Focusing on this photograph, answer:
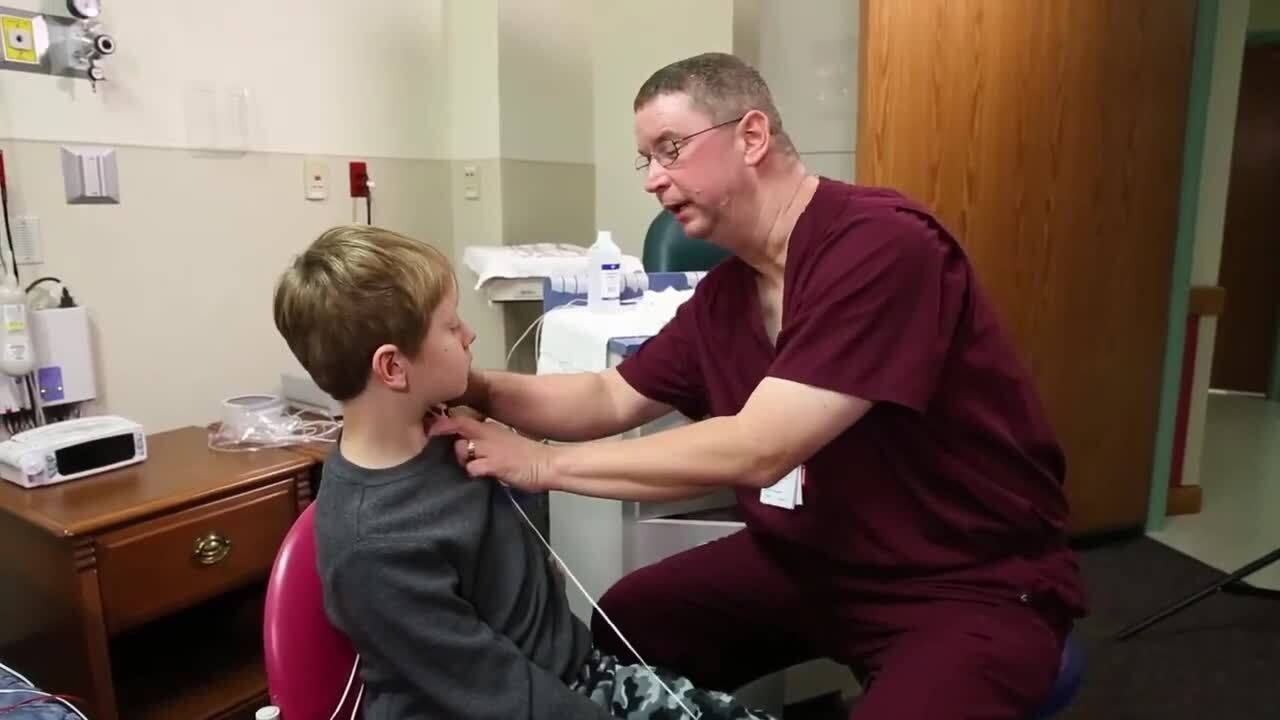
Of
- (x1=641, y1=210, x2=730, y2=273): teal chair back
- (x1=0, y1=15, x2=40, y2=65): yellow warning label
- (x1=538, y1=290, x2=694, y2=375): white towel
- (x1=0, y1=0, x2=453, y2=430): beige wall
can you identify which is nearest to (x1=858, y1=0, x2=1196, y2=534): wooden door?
(x1=641, y1=210, x2=730, y2=273): teal chair back

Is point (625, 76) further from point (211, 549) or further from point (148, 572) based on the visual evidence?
point (148, 572)

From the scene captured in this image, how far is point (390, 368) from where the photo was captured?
93 centimetres

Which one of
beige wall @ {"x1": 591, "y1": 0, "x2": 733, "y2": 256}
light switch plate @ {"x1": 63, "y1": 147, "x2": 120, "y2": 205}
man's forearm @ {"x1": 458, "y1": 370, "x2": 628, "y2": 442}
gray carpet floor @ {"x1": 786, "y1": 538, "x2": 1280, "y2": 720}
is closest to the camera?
man's forearm @ {"x1": 458, "y1": 370, "x2": 628, "y2": 442}

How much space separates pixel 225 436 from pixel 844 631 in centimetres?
139

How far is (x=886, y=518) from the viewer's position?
3.66ft

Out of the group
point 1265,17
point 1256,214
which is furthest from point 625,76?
point 1256,214

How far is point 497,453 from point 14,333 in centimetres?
123

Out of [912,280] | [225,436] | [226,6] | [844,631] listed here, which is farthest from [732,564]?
[226,6]

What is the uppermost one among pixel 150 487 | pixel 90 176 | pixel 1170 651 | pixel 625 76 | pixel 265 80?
pixel 625 76

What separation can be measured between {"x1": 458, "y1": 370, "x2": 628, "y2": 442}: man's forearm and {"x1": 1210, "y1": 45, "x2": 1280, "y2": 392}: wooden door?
4481 mm

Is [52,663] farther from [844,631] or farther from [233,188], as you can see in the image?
[844,631]

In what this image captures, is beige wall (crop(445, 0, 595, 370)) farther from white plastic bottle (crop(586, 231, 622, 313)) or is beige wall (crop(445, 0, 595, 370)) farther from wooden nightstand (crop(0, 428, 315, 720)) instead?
wooden nightstand (crop(0, 428, 315, 720))

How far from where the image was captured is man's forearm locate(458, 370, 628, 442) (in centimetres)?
125

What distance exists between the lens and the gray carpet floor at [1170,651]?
191 cm
